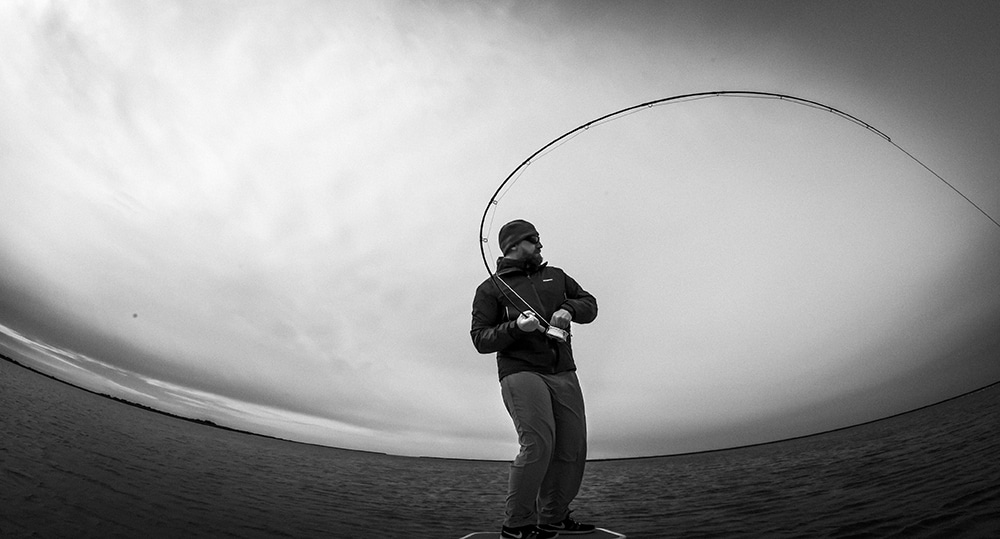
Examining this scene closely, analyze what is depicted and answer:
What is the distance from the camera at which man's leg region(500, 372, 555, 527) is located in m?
2.58

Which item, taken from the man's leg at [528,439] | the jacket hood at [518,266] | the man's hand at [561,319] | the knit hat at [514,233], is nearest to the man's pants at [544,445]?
the man's leg at [528,439]

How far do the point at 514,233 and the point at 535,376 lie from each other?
41.6 inches

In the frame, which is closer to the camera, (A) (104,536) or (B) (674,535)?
(A) (104,536)

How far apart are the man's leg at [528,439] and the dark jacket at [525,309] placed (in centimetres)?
12

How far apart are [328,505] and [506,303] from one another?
6.91m

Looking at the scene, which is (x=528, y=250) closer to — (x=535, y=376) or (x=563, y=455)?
(x=535, y=376)

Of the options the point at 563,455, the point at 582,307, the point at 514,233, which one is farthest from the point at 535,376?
the point at 514,233

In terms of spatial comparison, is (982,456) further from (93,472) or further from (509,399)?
(93,472)

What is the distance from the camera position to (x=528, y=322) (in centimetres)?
272

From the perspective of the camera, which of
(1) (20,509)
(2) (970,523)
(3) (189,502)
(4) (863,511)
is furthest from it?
(3) (189,502)

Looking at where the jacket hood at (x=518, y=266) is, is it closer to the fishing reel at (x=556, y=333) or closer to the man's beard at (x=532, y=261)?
the man's beard at (x=532, y=261)

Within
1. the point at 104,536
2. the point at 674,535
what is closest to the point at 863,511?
the point at 674,535

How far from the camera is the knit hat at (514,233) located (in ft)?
10.8

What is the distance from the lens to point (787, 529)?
3.94m
